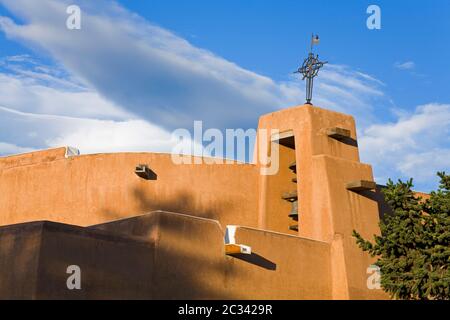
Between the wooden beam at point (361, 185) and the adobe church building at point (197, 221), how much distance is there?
3 cm

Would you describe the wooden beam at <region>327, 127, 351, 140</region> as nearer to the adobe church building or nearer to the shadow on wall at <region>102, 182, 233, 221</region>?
the adobe church building

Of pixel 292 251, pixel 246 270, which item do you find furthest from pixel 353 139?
pixel 246 270

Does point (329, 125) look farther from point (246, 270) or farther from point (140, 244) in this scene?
point (140, 244)

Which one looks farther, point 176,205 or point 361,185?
point 176,205

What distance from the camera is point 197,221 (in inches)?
606

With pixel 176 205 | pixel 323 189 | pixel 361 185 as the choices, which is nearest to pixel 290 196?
pixel 323 189

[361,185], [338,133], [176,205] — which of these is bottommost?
[176,205]

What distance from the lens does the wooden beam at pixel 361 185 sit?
18.9 m

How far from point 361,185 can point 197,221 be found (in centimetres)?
570

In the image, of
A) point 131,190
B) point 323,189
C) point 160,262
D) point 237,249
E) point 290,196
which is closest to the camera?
point 160,262

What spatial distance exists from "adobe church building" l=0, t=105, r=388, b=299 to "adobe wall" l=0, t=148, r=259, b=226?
0.10 feet

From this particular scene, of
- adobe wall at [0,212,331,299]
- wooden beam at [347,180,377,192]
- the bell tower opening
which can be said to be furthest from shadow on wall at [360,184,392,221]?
adobe wall at [0,212,331,299]

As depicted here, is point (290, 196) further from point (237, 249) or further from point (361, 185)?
point (237, 249)

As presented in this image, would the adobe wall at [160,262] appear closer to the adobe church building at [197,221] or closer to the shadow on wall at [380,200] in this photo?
the adobe church building at [197,221]
